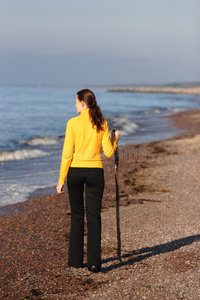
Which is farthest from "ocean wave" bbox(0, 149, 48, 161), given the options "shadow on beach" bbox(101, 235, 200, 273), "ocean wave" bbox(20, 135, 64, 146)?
"shadow on beach" bbox(101, 235, 200, 273)

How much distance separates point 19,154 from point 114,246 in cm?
1113

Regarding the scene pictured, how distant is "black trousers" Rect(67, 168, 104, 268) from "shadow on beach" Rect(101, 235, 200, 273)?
0.39 metres

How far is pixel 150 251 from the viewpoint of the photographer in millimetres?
5586

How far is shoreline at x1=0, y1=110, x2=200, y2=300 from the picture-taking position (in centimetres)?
439

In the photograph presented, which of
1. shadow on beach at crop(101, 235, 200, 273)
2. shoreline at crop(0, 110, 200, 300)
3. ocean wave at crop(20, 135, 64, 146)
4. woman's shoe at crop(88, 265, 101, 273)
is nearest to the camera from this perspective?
shoreline at crop(0, 110, 200, 300)

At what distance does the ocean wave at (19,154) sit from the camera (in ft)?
51.3

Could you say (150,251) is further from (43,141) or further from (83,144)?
(43,141)

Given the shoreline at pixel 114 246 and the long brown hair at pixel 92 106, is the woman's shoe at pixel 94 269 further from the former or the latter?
the long brown hair at pixel 92 106

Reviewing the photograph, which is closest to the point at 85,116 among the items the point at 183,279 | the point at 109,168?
the point at 183,279

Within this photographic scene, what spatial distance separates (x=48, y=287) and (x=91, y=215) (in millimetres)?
1016

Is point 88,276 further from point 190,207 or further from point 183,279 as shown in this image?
point 190,207

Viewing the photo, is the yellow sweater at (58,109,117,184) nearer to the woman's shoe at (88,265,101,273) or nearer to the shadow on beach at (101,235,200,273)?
the woman's shoe at (88,265,101,273)

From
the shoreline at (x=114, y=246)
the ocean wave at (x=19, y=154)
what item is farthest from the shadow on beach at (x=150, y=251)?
the ocean wave at (x=19, y=154)

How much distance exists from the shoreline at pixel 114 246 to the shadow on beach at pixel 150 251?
14 mm
